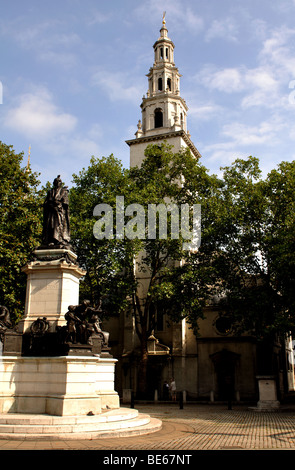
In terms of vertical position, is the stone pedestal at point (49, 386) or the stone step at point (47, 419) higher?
the stone pedestal at point (49, 386)

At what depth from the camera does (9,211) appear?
84.1ft

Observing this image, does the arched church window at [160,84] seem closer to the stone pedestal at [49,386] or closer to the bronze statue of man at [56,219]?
the bronze statue of man at [56,219]

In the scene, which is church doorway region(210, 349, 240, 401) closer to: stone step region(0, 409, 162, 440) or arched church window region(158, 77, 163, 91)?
stone step region(0, 409, 162, 440)

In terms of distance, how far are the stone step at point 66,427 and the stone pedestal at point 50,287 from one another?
3.11 metres

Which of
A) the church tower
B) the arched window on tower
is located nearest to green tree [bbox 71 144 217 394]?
the church tower

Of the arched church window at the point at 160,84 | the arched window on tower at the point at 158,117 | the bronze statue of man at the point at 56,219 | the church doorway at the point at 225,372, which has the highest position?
the arched church window at the point at 160,84

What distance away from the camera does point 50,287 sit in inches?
554

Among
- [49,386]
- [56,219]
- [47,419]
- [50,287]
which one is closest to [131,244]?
[56,219]

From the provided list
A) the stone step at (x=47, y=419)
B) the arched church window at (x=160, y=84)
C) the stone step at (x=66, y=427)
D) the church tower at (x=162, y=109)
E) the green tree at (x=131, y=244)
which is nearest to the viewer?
the stone step at (x=66, y=427)

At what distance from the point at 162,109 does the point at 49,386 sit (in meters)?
38.3

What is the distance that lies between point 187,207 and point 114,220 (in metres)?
5.76

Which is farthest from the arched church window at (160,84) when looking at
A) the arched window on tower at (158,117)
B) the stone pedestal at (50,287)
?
the stone pedestal at (50,287)

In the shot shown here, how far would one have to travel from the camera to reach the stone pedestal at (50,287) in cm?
1379

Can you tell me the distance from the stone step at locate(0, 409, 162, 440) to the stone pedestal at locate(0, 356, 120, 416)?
0.44 meters
